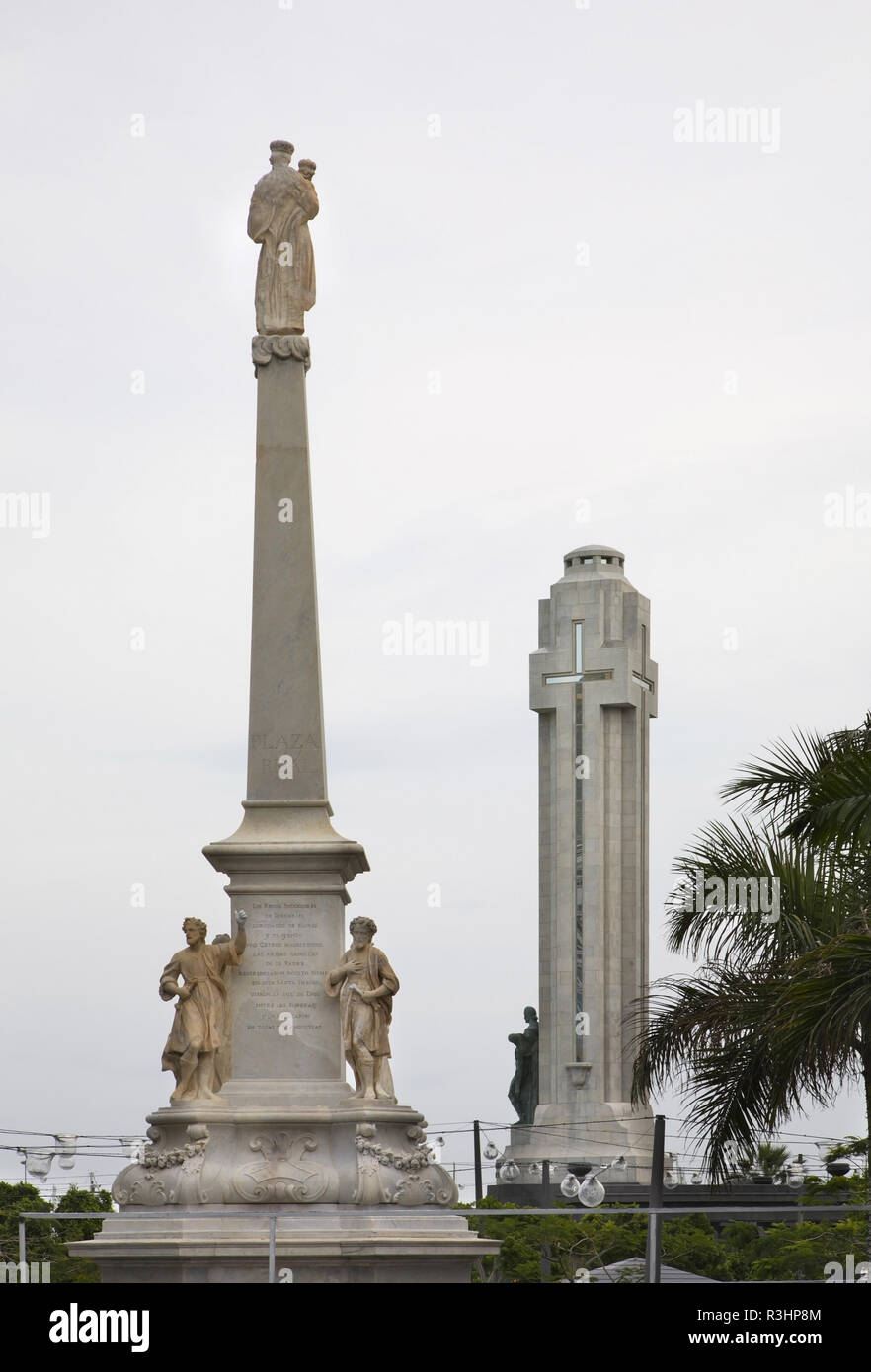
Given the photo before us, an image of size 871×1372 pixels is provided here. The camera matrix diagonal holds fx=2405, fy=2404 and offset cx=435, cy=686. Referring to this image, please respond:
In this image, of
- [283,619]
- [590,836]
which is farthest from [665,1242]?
[590,836]

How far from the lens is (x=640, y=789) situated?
84.0m

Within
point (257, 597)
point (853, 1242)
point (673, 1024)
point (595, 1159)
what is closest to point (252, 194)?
point (257, 597)

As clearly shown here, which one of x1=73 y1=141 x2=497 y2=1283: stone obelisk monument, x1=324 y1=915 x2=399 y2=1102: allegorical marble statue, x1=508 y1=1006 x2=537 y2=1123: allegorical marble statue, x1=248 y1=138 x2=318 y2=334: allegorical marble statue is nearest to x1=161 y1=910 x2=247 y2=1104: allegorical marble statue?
x1=73 y1=141 x2=497 y2=1283: stone obelisk monument

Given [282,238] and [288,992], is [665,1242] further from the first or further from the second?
[282,238]

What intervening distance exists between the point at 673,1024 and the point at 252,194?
1054 centimetres

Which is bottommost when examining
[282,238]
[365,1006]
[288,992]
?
[365,1006]

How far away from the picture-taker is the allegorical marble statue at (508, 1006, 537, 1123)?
245 feet

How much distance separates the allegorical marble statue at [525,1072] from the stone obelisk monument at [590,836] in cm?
36

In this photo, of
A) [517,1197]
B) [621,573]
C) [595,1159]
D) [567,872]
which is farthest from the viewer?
[621,573]

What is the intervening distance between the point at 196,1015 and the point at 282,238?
27.9ft

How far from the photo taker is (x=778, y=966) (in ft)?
68.5

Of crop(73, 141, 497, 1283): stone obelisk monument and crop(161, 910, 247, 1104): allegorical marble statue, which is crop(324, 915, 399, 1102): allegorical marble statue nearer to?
crop(73, 141, 497, 1283): stone obelisk monument
